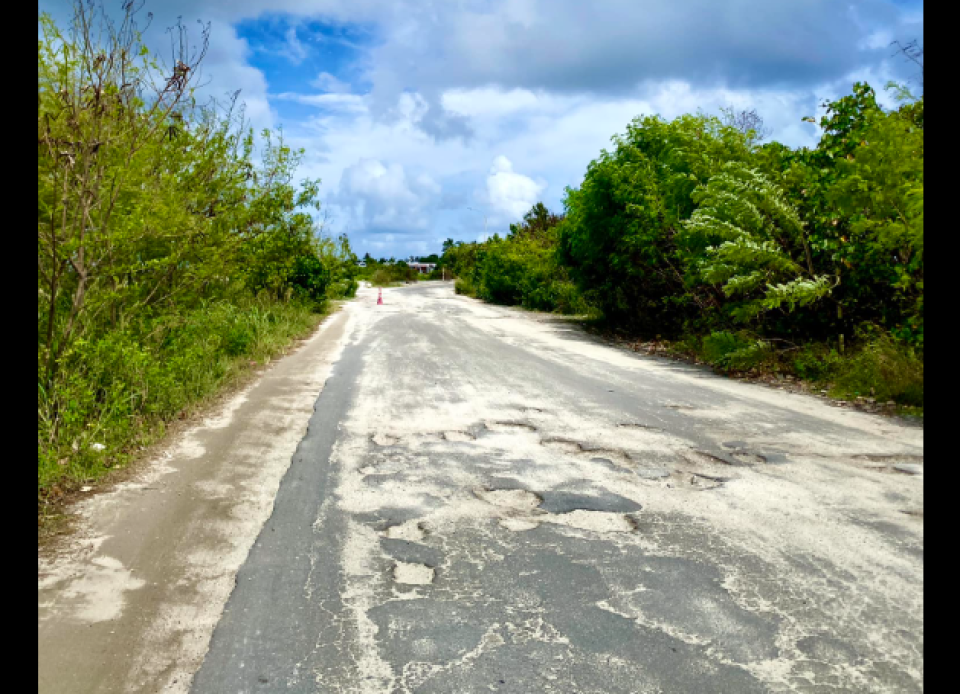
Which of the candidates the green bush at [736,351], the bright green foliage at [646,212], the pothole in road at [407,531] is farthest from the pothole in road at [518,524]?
the bright green foliage at [646,212]

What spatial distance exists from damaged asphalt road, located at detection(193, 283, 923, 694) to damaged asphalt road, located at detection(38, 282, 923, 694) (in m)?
0.02

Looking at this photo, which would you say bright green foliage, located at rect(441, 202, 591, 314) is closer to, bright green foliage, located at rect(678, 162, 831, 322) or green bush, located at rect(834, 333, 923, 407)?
bright green foliage, located at rect(678, 162, 831, 322)

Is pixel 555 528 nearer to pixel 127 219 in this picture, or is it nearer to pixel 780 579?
pixel 780 579

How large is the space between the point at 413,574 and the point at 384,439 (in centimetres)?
302

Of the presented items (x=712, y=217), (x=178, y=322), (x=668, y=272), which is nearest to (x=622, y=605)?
(x=178, y=322)

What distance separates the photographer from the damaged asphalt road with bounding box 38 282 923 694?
2.89 m

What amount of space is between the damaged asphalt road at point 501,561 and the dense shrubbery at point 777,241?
108 inches

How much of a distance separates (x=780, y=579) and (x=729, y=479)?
5.98 ft

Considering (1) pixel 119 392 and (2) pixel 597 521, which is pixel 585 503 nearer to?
(2) pixel 597 521

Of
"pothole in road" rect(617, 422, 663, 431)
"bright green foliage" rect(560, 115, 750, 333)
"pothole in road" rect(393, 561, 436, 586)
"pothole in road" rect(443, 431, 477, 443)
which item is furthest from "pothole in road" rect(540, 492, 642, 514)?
"bright green foliage" rect(560, 115, 750, 333)

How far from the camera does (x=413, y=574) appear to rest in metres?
3.74

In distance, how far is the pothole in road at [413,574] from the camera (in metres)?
3.65

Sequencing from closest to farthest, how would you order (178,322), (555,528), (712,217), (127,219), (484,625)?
(484,625)
(555,528)
(127,219)
(178,322)
(712,217)
